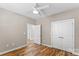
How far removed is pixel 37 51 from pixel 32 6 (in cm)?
76

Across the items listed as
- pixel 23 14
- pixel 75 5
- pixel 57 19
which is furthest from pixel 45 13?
pixel 75 5

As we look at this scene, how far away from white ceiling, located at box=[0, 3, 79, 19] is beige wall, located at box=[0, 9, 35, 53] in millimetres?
77

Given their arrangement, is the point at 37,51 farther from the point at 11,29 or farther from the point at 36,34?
the point at 11,29

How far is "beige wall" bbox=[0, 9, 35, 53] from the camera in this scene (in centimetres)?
127

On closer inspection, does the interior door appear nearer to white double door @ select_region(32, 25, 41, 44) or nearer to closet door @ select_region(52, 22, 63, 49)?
white double door @ select_region(32, 25, 41, 44)

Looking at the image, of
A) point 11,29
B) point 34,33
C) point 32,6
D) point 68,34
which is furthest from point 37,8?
point 68,34

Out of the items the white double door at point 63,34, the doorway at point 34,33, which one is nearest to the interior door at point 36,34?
the doorway at point 34,33

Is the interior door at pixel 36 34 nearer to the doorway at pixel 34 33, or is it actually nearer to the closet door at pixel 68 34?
the doorway at pixel 34 33

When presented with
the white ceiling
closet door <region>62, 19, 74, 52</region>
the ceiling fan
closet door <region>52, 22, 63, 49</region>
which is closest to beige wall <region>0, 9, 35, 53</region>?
the white ceiling

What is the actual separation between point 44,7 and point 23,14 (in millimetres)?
382

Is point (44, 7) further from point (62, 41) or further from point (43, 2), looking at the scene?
point (62, 41)

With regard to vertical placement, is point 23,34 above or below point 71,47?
above

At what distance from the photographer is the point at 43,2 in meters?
1.23

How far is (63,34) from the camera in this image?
1.31 metres
